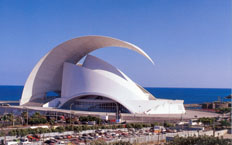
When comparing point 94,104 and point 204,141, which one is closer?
point 204,141

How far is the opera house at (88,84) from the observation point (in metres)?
36.0

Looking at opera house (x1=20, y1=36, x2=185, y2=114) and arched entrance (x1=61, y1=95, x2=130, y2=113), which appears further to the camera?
arched entrance (x1=61, y1=95, x2=130, y2=113)

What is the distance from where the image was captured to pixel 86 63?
40.5m

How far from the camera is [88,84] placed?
3828 cm

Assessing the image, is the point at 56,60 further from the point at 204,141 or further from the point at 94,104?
the point at 204,141

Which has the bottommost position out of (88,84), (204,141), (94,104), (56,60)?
(204,141)

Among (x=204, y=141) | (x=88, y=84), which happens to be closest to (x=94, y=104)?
(x=88, y=84)

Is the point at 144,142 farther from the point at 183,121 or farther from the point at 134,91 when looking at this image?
the point at 134,91

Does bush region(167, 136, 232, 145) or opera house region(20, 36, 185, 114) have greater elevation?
opera house region(20, 36, 185, 114)

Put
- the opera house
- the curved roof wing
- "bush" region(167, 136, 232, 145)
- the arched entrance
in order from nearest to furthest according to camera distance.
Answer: "bush" region(167, 136, 232, 145), the opera house, the arched entrance, the curved roof wing

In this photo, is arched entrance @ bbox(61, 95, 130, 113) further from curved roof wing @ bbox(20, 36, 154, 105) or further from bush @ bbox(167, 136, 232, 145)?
bush @ bbox(167, 136, 232, 145)

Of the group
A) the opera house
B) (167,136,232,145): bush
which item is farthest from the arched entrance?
(167,136,232,145): bush

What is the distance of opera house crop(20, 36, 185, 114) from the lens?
35969 millimetres

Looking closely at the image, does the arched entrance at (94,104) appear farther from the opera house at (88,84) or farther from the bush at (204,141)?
the bush at (204,141)
